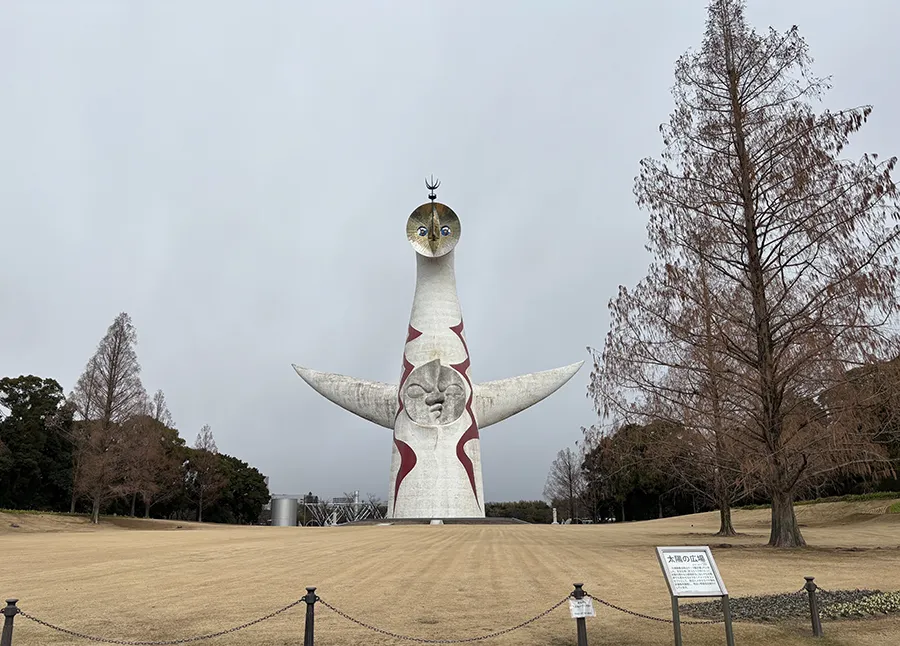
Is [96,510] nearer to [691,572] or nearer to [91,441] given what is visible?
[91,441]

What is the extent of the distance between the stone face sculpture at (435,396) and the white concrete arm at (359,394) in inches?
2.0

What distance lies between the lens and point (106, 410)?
37906 millimetres

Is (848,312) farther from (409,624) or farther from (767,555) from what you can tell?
(409,624)

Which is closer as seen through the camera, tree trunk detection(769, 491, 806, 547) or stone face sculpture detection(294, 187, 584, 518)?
tree trunk detection(769, 491, 806, 547)

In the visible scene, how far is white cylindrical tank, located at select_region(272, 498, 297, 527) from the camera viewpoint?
48.1 m

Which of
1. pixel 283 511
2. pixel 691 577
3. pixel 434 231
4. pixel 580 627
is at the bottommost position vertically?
pixel 580 627

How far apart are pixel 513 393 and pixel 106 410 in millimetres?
21388

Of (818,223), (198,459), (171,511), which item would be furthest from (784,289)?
(171,511)

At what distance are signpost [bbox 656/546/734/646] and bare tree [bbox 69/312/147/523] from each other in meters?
35.5

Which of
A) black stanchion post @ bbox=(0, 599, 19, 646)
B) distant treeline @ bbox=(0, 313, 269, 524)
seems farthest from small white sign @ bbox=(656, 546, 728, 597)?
distant treeline @ bbox=(0, 313, 269, 524)

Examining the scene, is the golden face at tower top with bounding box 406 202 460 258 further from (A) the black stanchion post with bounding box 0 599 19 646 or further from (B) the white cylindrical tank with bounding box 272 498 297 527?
(A) the black stanchion post with bounding box 0 599 19 646

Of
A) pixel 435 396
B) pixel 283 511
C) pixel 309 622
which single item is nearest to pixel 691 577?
pixel 309 622

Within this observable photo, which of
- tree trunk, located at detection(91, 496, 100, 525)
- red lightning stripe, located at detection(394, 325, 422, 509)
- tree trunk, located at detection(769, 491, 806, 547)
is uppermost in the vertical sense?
red lightning stripe, located at detection(394, 325, 422, 509)

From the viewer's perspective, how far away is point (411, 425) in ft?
110
